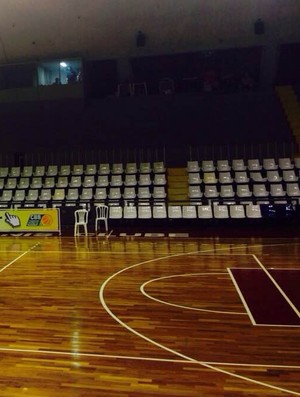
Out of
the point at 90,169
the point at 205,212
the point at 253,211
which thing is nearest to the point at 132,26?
the point at 90,169

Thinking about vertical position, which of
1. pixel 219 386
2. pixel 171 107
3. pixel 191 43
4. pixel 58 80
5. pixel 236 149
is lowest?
pixel 219 386

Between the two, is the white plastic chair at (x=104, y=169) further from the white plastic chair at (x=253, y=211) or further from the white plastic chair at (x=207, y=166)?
the white plastic chair at (x=253, y=211)

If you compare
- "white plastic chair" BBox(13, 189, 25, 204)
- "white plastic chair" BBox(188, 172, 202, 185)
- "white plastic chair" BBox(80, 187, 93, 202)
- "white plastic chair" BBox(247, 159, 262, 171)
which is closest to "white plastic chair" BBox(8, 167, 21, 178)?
"white plastic chair" BBox(13, 189, 25, 204)

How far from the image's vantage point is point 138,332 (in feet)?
10.5

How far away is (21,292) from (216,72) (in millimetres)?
11050

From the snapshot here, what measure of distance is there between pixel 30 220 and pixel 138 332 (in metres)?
6.20

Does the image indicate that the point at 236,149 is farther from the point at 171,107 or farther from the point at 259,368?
the point at 259,368

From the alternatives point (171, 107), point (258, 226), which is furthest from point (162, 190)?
point (171, 107)

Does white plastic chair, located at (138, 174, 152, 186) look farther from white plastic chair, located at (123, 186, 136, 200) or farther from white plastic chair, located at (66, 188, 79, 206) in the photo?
white plastic chair, located at (66, 188, 79, 206)

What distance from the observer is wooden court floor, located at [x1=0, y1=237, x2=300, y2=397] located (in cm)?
242

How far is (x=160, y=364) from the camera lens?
2.64 m

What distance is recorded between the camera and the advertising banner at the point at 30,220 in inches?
340

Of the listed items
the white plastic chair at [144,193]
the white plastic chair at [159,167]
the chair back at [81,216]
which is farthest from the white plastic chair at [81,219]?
the white plastic chair at [159,167]

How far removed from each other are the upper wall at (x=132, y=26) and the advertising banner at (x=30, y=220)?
543cm
